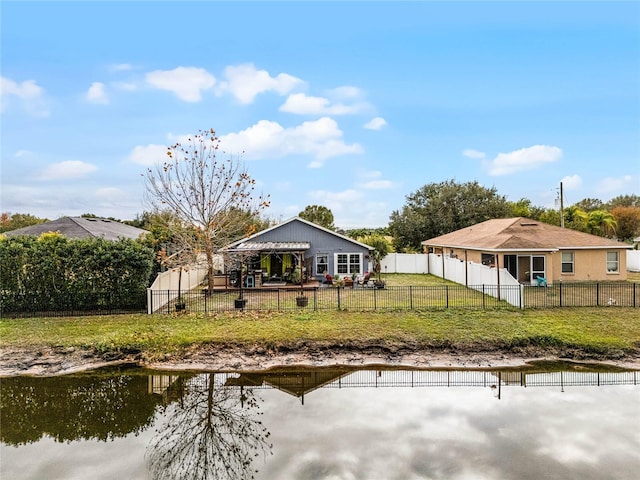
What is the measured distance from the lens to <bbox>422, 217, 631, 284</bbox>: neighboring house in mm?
21875

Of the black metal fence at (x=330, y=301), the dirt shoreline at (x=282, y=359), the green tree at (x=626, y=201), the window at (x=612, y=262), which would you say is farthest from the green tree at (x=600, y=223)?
the dirt shoreline at (x=282, y=359)

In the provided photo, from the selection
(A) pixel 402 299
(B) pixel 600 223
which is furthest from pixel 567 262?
(B) pixel 600 223

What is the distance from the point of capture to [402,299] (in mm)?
18797

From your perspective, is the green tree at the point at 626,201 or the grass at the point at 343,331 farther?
the green tree at the point at 626,201

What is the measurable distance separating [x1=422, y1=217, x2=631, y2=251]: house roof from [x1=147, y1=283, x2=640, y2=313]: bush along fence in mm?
2451

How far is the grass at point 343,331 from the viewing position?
12.6 metres

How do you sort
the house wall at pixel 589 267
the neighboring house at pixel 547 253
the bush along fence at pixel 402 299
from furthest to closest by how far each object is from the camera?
the house wall at pixel 589 267 < the neighboring house at pixel 547 253 < the bush along fence at pixel 402 299

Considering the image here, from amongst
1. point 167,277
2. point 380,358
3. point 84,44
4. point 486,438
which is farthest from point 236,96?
point 486,438

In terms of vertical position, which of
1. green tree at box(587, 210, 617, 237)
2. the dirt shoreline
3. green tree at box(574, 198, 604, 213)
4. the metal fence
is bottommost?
the metal fence

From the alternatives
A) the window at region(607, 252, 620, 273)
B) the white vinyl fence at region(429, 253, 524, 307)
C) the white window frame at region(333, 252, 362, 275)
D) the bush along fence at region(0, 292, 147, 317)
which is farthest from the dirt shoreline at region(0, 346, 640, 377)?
the window at region(607, 252, 620, 273)

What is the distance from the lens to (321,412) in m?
8.78

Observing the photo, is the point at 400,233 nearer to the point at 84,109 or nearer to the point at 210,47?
the point at 210,47

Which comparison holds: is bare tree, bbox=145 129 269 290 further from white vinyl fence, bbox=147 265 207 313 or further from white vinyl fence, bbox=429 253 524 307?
white vinyl fence, bbox=429 253 524 307

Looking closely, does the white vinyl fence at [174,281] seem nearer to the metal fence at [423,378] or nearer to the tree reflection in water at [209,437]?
the metal fence at [423,378]
